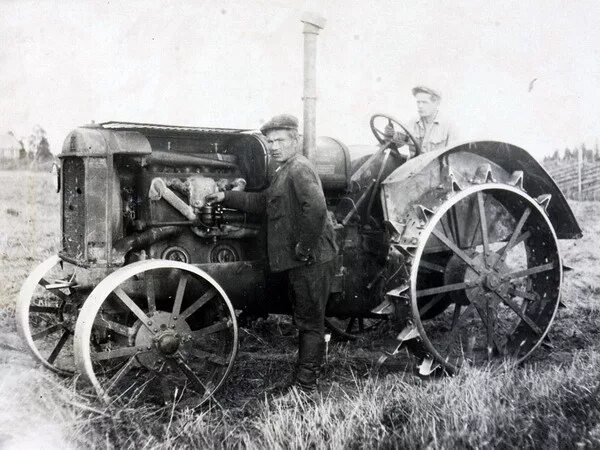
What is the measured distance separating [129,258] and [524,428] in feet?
8.31

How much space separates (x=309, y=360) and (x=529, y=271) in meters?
1.74

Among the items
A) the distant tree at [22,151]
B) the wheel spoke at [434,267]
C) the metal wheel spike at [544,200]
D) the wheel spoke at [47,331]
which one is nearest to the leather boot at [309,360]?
→ the wheel spoke at [434,267]

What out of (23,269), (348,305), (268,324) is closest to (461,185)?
(348,305)

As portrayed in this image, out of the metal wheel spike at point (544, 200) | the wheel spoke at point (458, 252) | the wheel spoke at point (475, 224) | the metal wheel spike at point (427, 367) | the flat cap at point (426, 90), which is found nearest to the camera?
the metal wheel spike at point (427, 367)

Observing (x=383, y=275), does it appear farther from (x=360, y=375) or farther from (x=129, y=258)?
(x=129, y=258)

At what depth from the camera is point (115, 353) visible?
3.38 meters

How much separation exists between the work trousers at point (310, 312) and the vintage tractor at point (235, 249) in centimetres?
37

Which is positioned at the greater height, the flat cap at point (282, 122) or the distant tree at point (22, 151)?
the flat cap at point (282, 122)

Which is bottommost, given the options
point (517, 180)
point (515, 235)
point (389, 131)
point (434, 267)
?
point (434, 267)

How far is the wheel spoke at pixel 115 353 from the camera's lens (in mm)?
3336

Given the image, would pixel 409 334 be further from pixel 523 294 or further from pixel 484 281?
pixel 523 294

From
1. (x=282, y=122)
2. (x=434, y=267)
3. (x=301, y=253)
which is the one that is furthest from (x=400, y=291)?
(x=282, y=122)

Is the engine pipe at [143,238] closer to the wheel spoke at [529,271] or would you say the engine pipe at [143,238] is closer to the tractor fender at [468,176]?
the tractor fender at [468,176]

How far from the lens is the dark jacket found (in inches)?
146
